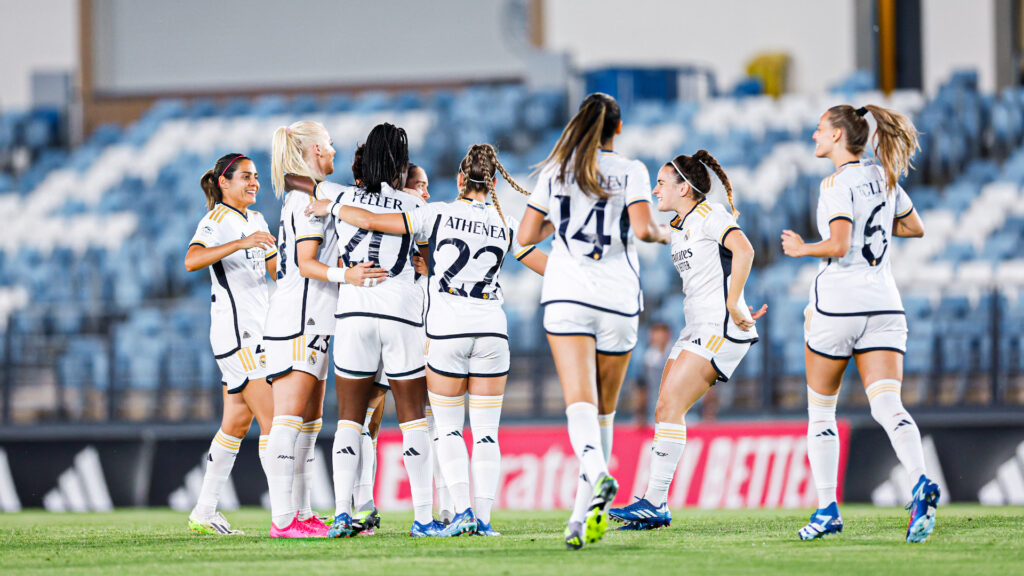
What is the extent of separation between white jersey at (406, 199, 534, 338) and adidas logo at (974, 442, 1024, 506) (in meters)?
6.66

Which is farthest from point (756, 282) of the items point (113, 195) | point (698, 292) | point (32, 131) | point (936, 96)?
point (32, 131)

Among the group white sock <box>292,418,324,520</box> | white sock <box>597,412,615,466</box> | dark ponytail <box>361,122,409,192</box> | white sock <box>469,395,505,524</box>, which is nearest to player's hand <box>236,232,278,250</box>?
dark ponytail <box>361,122,409,192</box>

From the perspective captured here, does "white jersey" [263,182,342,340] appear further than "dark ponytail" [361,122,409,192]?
Yes

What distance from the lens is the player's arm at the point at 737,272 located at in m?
6.34

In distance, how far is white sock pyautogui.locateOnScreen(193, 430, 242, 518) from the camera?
7227 millimetres

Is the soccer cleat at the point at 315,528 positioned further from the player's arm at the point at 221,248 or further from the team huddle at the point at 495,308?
the player's arm at the point at 221,248

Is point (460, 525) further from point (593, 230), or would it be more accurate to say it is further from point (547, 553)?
point (593, 230)

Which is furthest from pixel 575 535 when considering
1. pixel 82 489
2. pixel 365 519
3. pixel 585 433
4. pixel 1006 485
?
pixel 82 489

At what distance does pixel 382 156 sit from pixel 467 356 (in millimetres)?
1049

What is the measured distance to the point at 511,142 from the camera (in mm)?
20641

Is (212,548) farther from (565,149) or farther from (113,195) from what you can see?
(113,195)

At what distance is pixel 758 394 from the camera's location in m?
12.8

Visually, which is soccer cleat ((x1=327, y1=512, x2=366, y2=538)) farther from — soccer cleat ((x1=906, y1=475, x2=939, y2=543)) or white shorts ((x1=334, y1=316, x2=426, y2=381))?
soccer cleat ((x1=906, y1=475, x2=939, y2=543))

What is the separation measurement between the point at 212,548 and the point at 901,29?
655 inches
